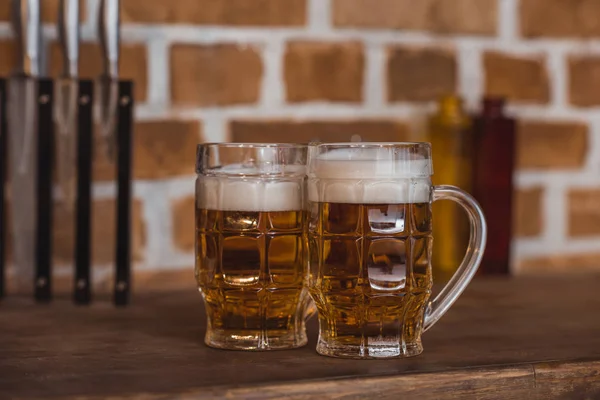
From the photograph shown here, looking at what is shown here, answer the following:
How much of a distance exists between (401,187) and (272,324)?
0.57 feet

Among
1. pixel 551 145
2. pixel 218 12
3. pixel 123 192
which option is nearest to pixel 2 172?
pixel 123 192

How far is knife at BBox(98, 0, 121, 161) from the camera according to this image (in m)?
1.15

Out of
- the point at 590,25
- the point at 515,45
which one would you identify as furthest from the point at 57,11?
the point at 590,25

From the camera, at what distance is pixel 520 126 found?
59.7 inches

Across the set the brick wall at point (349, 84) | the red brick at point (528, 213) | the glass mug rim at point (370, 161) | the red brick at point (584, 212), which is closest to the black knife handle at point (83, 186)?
the brick wall at point (349, 84)

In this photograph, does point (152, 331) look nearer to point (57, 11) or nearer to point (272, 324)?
point (272, 324)

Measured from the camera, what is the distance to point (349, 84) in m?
1.41

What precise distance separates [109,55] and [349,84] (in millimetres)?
393

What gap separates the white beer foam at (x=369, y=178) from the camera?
77 centimetres

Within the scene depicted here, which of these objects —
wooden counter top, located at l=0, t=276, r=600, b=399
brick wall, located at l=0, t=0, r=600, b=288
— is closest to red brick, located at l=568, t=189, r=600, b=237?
brick wall, located at l=0, t=0, r=600, b=288

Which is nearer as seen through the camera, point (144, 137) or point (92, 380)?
point (92, 380)

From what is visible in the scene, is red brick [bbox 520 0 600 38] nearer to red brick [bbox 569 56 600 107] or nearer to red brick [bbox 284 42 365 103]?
red brick [bbox 569 56 600 107]

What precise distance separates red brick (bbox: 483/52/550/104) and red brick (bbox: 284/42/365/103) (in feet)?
0.76

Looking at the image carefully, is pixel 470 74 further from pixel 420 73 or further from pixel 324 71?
pixel 324 71
